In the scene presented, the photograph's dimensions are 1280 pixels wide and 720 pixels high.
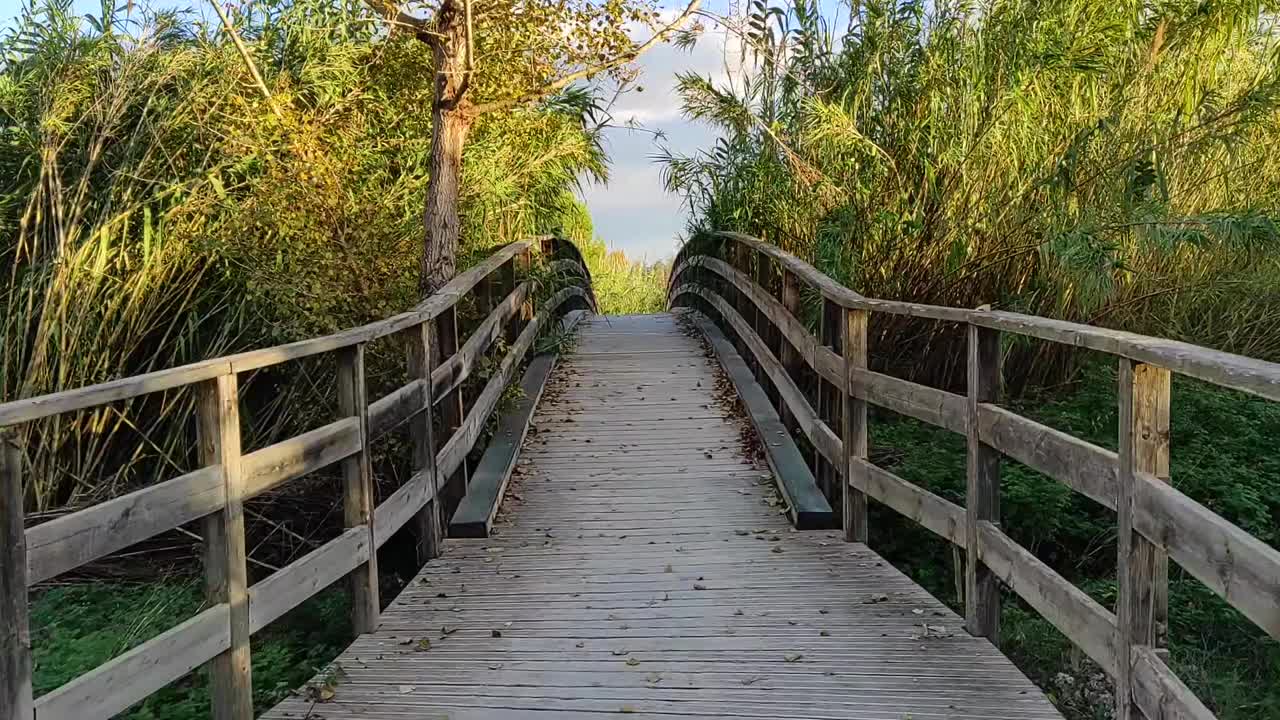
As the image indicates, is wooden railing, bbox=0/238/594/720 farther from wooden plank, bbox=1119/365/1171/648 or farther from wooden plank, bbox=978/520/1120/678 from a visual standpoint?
wooden plank, bbox=1119/365/1171/648

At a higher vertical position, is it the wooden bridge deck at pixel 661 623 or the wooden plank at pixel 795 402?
the wooden plank at pixel 795 402

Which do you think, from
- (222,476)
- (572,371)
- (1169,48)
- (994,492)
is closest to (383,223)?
(572,371)

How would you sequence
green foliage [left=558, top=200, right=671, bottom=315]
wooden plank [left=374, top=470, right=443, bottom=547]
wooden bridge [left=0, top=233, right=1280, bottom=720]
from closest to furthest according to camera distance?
1. wooden bridge [left=0, top=233, right=1280, bottom=720]
2. wooden plank [left=374, top=470, right=443, bottom=547]
3. green foliage [left=558, top=200, right=671, bottom=315]

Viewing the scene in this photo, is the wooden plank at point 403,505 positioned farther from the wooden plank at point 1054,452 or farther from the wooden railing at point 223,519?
the wooden plank at point 1054,452

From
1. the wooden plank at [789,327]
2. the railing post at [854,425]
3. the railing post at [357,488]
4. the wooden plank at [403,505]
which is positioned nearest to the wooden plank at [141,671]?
the railing post at [357,488]

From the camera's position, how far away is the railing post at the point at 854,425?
16.7 ft

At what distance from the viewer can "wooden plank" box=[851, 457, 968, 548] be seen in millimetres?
4016

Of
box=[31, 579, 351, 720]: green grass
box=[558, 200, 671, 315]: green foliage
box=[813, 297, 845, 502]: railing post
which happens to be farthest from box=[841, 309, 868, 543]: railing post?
box=[558, 200, 671, 315]: green foliage

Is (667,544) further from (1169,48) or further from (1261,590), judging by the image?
(1169,48)

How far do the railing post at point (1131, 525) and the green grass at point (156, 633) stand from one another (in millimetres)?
2997

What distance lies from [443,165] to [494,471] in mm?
2177

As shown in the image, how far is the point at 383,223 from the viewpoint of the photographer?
7.12m

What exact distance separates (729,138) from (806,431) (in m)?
4.04

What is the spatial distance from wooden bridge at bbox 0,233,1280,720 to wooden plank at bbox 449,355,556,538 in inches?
0.8
